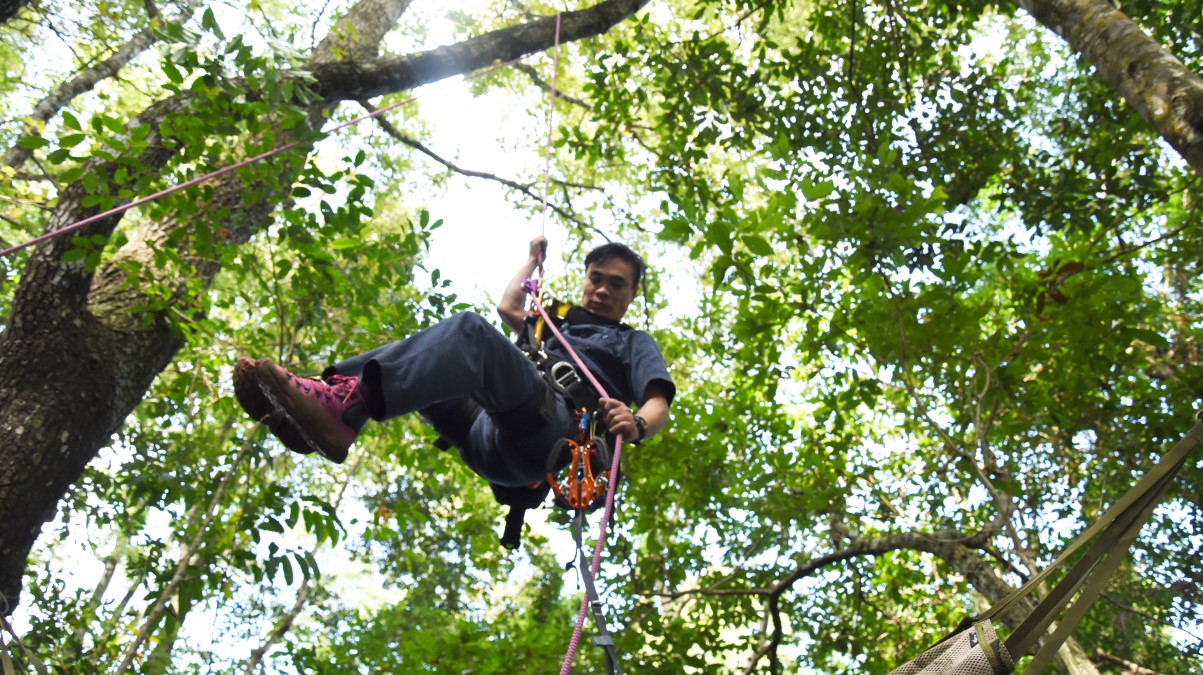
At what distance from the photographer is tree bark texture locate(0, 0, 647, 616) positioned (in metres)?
2.93

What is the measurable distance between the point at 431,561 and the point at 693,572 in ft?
14.9

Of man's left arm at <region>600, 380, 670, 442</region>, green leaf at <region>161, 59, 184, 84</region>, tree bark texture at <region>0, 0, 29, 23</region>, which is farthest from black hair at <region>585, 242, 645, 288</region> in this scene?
tree bark texture at <region>0, 0, 29, 23</region>

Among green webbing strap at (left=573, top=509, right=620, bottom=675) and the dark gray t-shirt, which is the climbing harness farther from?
the dark gray t-shirt

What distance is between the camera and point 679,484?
5223 millimetres

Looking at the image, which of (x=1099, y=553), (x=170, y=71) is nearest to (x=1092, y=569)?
(x=1099, y=553)

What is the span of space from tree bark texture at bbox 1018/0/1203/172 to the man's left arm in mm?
1467

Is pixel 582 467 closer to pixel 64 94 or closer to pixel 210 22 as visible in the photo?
pixel 210 22

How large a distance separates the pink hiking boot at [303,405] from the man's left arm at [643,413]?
648mm

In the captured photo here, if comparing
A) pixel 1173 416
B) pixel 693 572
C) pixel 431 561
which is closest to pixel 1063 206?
pixel 1173 416

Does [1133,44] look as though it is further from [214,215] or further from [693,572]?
[693,572]

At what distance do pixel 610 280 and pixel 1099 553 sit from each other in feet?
6.21

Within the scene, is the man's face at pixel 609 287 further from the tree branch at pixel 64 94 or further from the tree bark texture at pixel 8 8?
the tree branch at pixel 64 94

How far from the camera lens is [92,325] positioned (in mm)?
3373

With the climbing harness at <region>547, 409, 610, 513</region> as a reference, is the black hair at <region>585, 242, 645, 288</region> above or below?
above
